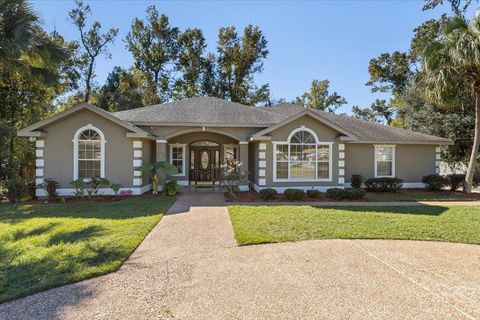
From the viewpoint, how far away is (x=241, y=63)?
117 ft

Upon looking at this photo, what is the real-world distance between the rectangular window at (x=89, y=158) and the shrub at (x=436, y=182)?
58.1ft

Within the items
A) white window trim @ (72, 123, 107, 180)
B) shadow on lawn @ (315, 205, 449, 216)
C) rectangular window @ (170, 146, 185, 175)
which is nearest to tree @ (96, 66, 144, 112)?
rectangular window @ (170, 146, 185, 175)

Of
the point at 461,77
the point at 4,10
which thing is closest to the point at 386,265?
the point at 461,77

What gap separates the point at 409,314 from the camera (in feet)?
12.4

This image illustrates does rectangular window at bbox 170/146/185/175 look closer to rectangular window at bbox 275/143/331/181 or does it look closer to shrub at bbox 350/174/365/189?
rectangular window at bbox 275/143/331/181

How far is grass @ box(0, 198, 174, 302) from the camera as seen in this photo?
4789 millimetres

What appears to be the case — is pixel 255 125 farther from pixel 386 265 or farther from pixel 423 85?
pixel 386 265

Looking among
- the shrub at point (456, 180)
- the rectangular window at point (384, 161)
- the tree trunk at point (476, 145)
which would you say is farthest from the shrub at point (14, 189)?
the shrub at point (456, 180)

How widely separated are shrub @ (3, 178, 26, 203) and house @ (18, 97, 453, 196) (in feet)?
2.55

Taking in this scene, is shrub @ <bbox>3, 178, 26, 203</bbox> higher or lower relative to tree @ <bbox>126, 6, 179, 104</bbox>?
lower

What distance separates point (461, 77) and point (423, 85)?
165 cm

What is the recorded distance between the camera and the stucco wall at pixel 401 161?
1662cm

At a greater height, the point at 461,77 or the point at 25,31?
the point at 25,31

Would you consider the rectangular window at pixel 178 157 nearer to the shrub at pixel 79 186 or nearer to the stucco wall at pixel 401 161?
the shrub at pixel 79 186
